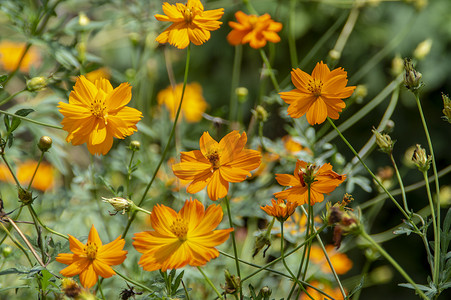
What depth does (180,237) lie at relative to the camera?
0.47 meters

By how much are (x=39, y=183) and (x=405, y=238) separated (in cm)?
106

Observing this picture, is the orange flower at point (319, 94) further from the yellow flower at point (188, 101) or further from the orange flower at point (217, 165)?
the yellow flower at point (188, 101)

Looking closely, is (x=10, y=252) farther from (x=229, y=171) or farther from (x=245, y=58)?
(x=245, y=58)

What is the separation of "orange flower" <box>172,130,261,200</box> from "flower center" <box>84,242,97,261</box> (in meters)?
0.11

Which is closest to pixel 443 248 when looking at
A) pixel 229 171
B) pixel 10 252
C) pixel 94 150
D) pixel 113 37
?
pixel 229 171

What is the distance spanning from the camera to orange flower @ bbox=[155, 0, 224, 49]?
0.54m

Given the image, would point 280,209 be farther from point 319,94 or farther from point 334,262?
point 334,262

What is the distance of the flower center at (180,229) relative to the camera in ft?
1.55

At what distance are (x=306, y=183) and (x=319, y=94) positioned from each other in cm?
10

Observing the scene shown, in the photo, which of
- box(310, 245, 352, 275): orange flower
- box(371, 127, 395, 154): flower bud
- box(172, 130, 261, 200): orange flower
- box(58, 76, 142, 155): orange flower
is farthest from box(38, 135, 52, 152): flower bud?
box(310, 245, 352, 275): orange flower

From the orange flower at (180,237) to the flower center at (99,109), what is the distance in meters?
0.12

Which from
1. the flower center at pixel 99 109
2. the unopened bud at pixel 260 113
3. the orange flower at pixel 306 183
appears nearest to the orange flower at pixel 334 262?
the unopened bud at pixel 260 113

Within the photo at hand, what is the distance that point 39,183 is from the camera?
1179 mm

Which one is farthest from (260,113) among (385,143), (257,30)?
(385,143)
